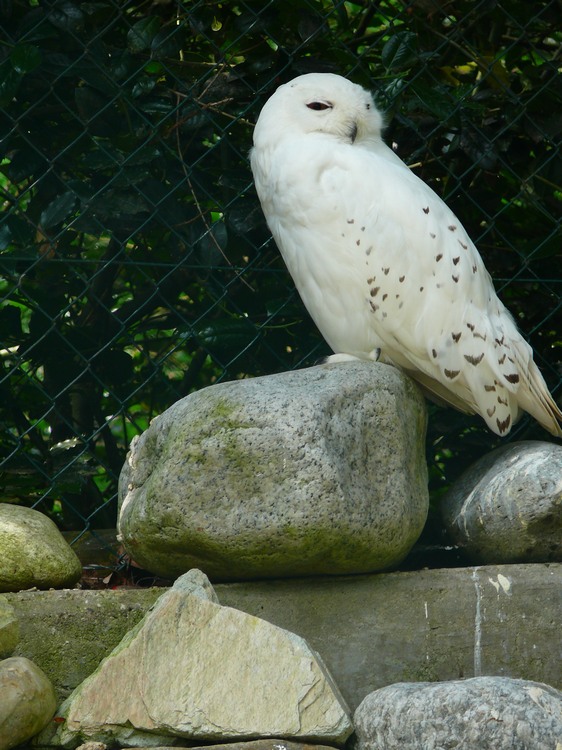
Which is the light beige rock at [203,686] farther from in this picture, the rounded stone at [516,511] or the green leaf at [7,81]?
the green leaf at [7,81]

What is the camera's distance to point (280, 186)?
10.3ft

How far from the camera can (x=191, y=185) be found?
11.8 ft

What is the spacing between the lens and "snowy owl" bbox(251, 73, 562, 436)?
311cm

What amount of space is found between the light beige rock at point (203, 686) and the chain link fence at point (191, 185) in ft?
3.11

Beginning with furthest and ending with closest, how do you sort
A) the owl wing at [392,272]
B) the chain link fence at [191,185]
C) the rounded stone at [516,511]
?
the chain link fence at [191,185], the owl wing at [392,272], the rounded stone at [516,511]

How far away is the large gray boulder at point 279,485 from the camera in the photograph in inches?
106

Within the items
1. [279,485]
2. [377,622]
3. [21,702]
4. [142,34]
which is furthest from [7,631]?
[142,34]

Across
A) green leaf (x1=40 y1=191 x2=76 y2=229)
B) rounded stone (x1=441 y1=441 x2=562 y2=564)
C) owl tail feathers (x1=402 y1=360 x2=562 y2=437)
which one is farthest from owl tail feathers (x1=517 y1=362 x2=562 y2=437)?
green leaf (x1=40 y1=191 x2=76 y2=229)

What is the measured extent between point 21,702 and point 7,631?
243 millimetres

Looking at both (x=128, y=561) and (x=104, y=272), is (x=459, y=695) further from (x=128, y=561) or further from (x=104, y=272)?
(x=104, y=272)

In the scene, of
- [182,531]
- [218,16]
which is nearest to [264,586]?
[182,531]

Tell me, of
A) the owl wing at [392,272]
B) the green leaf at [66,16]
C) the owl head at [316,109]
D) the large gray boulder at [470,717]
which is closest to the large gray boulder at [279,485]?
the owl wing at [392,272]

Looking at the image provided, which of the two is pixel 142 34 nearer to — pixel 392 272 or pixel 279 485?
pixel 392 272

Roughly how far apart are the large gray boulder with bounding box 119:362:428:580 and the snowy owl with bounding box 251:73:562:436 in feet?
1.03
